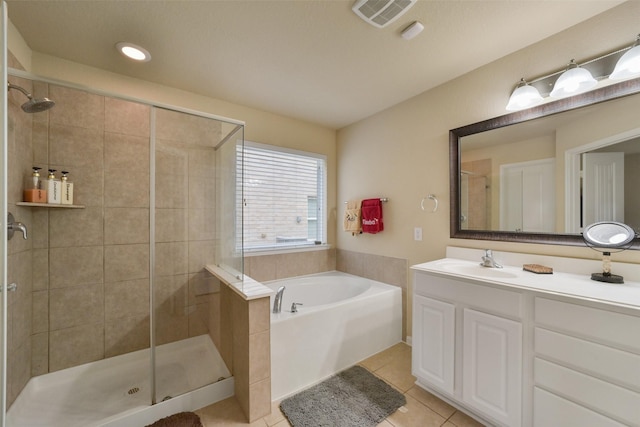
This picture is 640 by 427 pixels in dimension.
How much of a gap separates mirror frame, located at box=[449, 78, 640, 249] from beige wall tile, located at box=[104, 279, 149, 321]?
2635 mm

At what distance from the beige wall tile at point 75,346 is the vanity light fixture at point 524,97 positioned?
3.45 m

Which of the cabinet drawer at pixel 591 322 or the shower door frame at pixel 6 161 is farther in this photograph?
the cabinet drawer at pixel 591 322

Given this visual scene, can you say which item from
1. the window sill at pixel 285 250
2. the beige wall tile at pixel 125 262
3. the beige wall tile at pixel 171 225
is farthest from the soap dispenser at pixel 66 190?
the window sill at pixel 285 250

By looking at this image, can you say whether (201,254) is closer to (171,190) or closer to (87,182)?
(171,190)

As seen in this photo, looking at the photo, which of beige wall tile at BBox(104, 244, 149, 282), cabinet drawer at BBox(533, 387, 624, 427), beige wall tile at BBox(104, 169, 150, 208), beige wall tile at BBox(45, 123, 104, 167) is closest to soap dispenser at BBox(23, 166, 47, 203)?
beige wall tile at BBox(45, 123, 104, 167)

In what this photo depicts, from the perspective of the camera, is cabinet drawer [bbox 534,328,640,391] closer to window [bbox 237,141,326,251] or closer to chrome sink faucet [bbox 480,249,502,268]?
chrome sink faucet [bbox 480,249,502,268]

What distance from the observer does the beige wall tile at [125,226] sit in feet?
6.42

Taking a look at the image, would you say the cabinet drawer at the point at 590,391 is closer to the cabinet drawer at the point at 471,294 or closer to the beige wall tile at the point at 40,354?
the cabinet drawer at the point at 471,294

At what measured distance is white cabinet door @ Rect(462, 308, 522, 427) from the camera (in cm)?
126

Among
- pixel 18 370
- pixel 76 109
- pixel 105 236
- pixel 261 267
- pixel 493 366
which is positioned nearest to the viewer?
pixel 493 366

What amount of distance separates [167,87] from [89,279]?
169cm

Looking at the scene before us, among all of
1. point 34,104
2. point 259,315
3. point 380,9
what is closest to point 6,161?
point 34,104

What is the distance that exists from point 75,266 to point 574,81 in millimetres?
3506

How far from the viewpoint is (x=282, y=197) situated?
9.28ft
